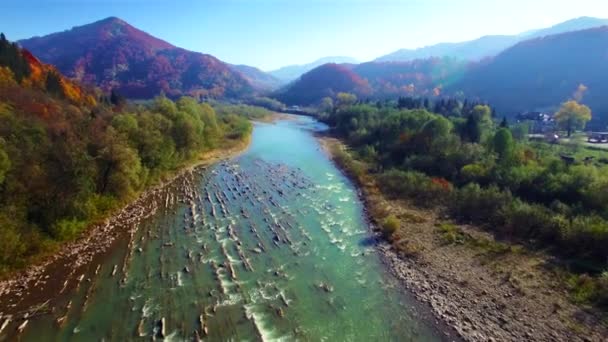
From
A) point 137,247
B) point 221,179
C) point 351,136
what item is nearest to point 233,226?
point 137,247

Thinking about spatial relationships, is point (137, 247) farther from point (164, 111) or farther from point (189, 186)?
point (164, 111)

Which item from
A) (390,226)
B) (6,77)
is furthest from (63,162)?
(6,77)

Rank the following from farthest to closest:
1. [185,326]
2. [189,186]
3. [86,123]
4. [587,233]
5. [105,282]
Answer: [189,186], [86,123], [587,233], [105,282], [185,326]

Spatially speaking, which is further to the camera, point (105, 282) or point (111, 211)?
point (111, 211)

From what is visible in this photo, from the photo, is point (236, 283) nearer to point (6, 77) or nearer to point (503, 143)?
point (503, 143)

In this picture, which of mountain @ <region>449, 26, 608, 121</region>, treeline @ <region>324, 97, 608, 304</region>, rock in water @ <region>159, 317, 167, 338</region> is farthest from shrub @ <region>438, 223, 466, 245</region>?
mountain @ <region>449, 26, 608, 121</region>

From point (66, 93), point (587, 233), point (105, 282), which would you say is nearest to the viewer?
point (105, 282)

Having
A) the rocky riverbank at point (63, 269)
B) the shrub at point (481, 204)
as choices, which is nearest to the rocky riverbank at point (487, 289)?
the shrub at point (481, 204)
